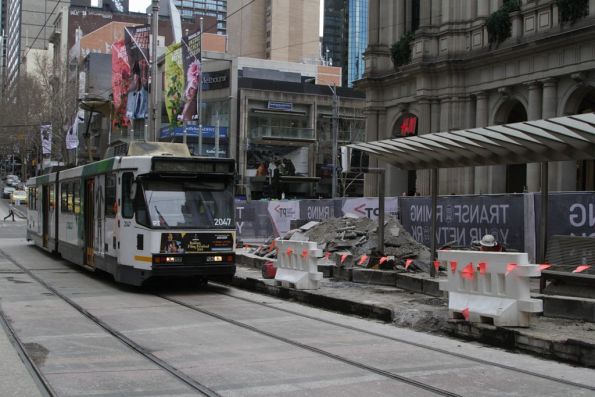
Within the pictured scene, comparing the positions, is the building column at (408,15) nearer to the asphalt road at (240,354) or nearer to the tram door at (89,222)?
the tram door at (89,222)

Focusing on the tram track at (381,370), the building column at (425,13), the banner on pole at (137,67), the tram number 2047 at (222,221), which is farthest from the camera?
the banner on pole at (137,67)

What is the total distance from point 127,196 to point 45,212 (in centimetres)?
1152

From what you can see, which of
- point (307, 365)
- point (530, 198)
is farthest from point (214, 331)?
point (530, 198)

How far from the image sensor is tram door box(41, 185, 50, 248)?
24.2 metres

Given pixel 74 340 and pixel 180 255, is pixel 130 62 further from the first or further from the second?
pixel 74 340

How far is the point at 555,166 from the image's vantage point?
80.2 ft

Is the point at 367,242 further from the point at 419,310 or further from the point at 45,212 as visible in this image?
the point at 45,212

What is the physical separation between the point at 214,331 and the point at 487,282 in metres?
4.16

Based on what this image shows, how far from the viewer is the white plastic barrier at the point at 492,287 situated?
9469 millimetres

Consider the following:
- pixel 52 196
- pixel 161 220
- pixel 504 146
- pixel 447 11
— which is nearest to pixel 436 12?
pixel 447 11

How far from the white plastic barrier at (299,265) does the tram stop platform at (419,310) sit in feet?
0.79

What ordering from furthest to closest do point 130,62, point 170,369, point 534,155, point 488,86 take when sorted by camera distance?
point 130,62, point 488,86, point 534,155, point 170,369

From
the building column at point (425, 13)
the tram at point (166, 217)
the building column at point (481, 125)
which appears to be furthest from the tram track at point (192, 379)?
the building column at point (425, 13)

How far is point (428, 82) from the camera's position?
100 feet
